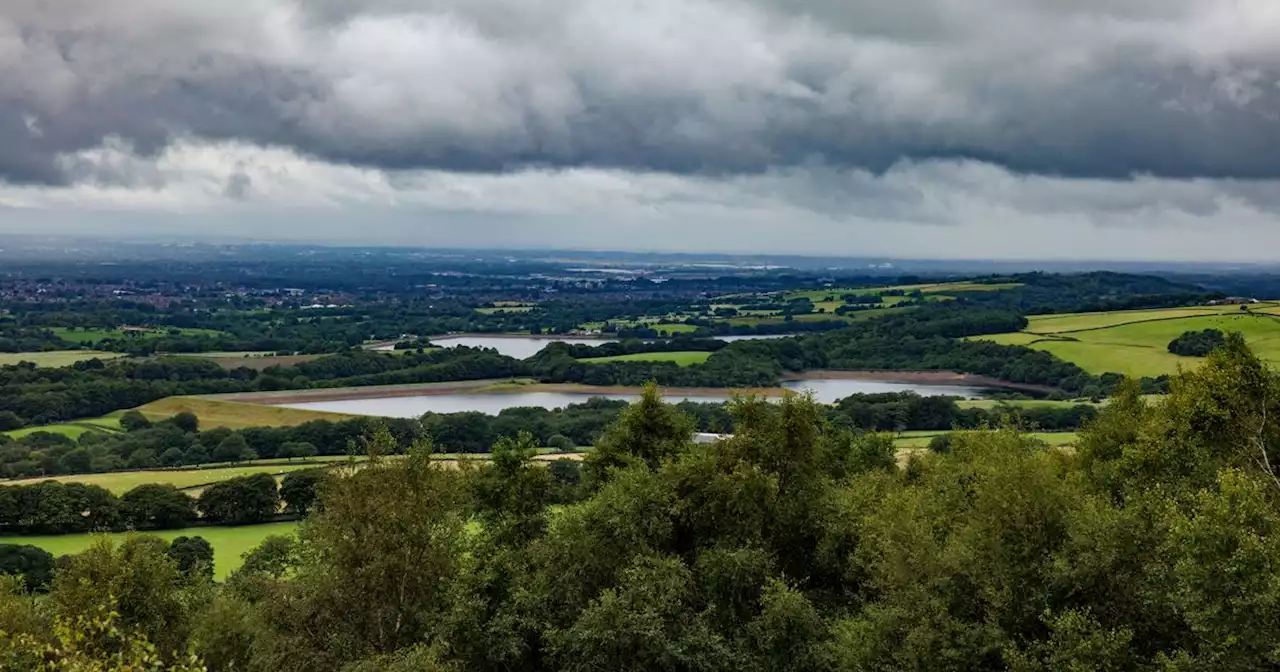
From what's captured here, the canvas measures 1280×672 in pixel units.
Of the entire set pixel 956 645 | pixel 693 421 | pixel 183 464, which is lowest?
pixel 183 464

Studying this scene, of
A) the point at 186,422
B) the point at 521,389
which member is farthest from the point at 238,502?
the point at 521,389

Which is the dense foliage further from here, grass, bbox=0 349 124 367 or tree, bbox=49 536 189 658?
grass, bbox=0 349 124 367

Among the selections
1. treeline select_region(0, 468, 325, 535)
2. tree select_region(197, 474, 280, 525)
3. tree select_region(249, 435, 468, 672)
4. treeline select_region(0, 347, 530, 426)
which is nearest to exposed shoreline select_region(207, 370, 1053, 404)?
treeline select_region(0, 347, 530, 426)

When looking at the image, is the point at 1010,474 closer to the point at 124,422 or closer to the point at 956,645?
the point at 956,645

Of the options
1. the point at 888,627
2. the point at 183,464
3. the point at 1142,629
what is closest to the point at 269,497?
the point at 183,464

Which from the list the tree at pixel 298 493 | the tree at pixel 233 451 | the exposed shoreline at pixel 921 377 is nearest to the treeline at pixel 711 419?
the tree at pixel 233 451

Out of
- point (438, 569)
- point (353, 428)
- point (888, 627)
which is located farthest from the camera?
point (353, 428)

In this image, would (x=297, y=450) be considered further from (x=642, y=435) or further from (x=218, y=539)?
(x=642, y=435)
